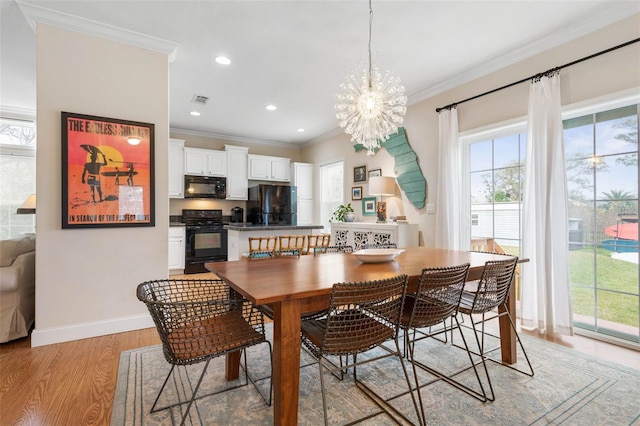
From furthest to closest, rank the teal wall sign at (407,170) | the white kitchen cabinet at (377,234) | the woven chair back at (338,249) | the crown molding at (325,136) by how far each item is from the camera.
Answer: 1. the crown molding at (325,136)
2. the teal wall sign at (407,170)
3. the white kitchen cabinet at (377,234)
4. the woven chair back at (338,249)

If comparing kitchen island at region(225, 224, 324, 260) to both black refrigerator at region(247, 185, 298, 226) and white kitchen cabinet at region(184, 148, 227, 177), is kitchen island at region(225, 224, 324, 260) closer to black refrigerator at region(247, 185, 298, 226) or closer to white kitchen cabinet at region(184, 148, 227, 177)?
black refrigerator at region(247, 185, 298, 226)

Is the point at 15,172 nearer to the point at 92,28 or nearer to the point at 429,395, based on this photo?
the point at 92,28

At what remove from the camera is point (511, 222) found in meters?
3.31

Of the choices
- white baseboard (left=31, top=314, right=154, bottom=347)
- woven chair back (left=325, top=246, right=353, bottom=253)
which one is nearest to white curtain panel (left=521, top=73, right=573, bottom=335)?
woven chair back (left=325, top=246, right=353, bottom=253)

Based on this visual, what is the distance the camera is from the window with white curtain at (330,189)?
6242 mm

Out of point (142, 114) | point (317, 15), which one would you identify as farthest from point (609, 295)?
point (142, 114)

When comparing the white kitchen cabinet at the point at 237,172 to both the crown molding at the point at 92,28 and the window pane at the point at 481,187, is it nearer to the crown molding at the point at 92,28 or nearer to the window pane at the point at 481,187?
the crown molding at the point at 92,28

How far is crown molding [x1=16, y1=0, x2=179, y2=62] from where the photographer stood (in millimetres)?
2479

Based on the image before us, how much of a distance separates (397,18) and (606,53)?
1732 millimetres

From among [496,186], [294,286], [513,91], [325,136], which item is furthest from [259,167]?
[294,286]

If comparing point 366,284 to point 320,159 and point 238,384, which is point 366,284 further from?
point 320,159

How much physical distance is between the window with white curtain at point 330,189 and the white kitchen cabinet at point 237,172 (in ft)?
5.39

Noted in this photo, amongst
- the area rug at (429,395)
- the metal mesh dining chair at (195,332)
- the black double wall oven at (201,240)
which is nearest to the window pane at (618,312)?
the area rug at (429,395)

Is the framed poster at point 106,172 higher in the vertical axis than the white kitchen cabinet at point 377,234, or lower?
higher
